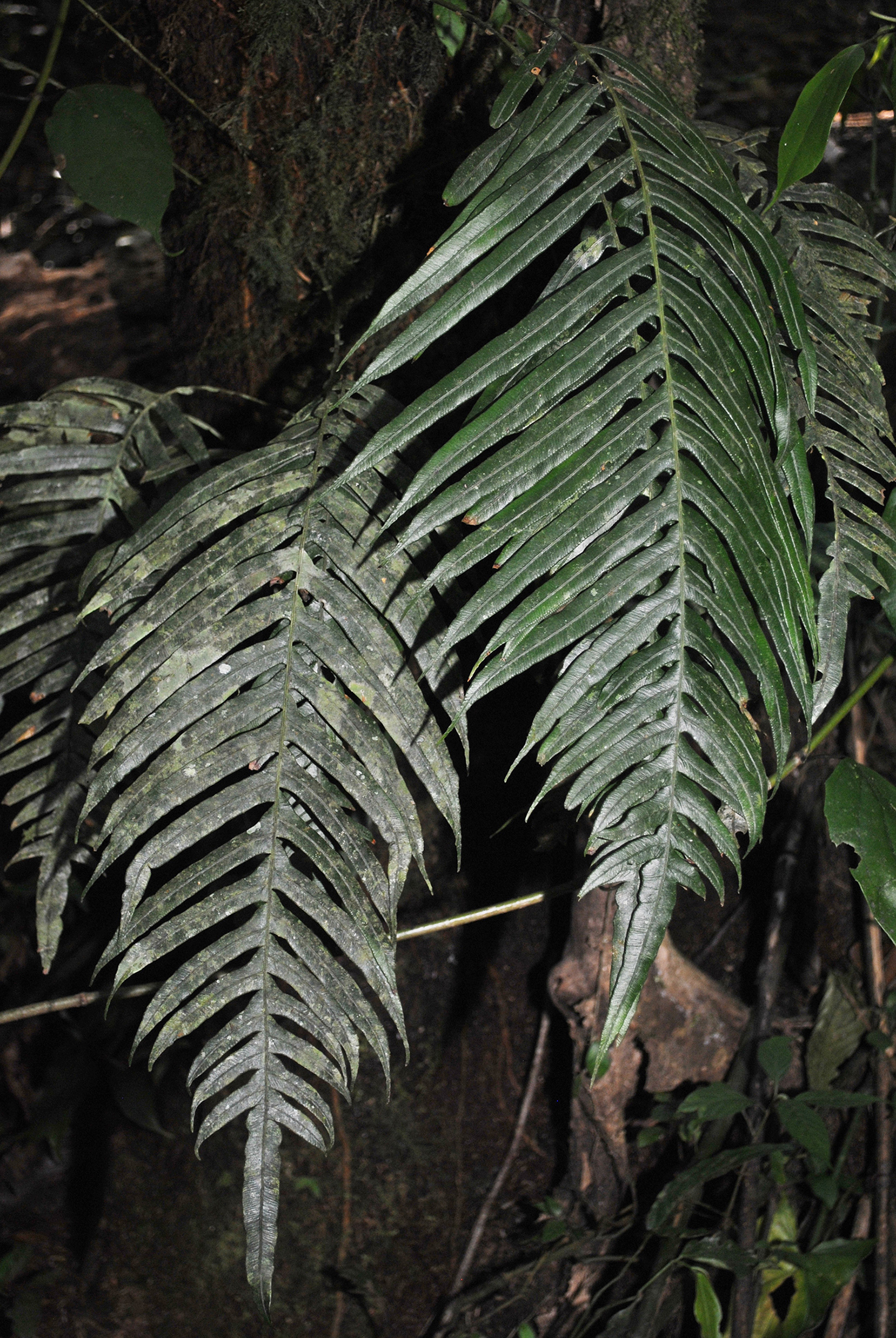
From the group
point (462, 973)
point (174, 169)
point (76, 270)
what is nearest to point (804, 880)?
point (462, 973)

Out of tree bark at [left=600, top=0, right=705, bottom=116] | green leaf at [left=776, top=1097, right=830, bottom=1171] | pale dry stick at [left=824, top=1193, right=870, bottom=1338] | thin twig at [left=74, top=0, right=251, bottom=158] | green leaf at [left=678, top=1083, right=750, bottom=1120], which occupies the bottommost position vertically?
pale dry stick at [left=824, top=1193, right=870, bottom=1338]

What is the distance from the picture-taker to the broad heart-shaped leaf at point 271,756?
32.4 inches

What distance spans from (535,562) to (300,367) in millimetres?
704

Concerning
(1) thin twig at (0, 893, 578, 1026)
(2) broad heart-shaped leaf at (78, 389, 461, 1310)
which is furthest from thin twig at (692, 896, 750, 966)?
(2) broad heart-shaped leaf at (78, 389, 461, 1310)

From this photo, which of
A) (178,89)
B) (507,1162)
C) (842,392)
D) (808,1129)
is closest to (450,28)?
(178,89)

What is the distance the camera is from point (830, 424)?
113 centimetres

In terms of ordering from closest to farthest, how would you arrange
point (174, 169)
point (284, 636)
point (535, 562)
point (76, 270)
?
point (535, 562)
point (284, 636)
point (174, 169)
point (76, 270)

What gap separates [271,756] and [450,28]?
0.89m

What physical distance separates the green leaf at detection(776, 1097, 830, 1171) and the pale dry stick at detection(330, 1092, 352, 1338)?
0.70 m

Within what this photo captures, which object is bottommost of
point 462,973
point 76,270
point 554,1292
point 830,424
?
point 554,1292

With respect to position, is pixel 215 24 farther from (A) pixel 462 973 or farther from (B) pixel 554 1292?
(B) pixel 554 1292

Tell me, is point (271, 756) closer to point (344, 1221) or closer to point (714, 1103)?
point (714, 1103)

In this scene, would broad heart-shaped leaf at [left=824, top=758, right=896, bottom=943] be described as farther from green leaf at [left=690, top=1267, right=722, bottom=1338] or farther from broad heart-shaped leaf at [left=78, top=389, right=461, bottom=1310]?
green leaf at [left=690, top=1267, right=722, bottom=1338]

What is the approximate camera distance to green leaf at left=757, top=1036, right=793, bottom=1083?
4.49ft
